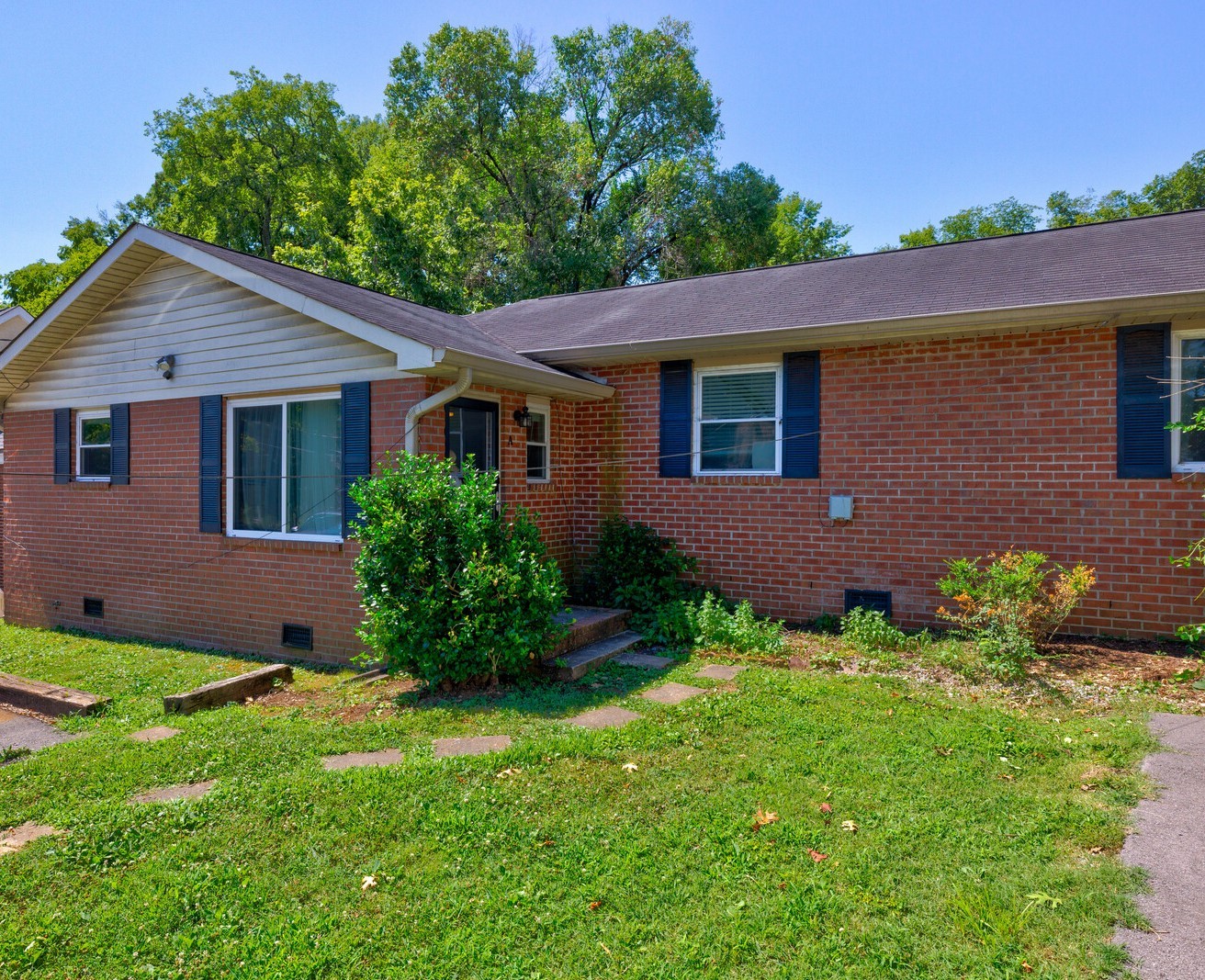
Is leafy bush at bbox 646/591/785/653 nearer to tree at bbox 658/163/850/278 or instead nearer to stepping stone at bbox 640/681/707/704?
stepping stone at bbox 640/681/707/704

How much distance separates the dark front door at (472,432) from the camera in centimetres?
749

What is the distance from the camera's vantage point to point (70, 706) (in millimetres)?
5680

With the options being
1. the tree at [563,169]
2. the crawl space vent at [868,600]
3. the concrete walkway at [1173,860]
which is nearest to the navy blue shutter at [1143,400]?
the crawl space vent at [868,600]

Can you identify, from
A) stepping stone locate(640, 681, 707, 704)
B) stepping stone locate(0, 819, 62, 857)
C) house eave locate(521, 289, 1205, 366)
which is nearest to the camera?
stepping stone locate(0, 819, 62, 857)

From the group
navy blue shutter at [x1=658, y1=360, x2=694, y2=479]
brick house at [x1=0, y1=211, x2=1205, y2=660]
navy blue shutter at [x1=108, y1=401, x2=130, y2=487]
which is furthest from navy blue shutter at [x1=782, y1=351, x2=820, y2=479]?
navy blue shutter at [x1=108, y1=401, x2=130, y2=487]

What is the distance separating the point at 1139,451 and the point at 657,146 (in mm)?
24852

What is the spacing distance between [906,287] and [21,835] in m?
8.78

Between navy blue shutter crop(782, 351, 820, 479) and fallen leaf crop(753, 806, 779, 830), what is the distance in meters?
4.89

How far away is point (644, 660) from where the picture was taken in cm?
671

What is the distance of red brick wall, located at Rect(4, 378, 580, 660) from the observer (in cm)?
747

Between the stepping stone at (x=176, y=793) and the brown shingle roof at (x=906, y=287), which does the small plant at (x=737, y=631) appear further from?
the stepping stone at (x=176, y=793)

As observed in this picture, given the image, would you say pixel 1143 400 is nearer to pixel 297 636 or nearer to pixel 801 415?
pixel 801 415

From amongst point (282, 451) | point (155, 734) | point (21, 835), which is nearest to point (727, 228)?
point (282, 451)

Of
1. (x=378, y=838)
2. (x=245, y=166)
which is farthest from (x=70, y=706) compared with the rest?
(x=245, y=166)
